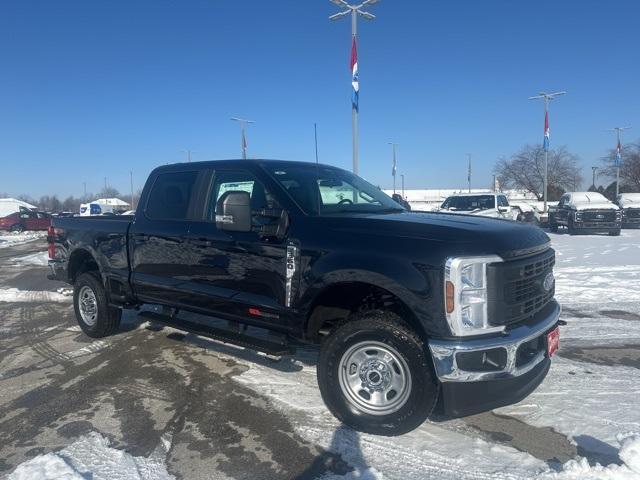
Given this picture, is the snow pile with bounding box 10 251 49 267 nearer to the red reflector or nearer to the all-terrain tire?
the all-terrain tire

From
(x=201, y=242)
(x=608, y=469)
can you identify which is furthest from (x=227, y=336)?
(x=608, y=469)

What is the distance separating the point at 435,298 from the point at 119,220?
398 centimetres

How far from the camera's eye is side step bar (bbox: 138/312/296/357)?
4012mm

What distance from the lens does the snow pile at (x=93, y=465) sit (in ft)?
9.77

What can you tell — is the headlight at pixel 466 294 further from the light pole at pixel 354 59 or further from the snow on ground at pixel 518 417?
the light pole at pixel 354 59

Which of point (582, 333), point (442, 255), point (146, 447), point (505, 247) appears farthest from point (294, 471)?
point (582, 333)

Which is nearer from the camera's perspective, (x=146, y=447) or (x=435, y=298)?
(x=435, y=298)

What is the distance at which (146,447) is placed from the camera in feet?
11.1

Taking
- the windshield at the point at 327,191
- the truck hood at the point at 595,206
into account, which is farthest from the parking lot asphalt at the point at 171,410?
the truck hood at the point at 595,206

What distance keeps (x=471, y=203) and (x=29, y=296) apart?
1522 cm

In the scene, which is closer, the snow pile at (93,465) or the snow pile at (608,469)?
the snow pile at (608,469)

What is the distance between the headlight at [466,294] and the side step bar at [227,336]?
1.49m

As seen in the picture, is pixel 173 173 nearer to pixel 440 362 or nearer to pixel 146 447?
pixel 146 447

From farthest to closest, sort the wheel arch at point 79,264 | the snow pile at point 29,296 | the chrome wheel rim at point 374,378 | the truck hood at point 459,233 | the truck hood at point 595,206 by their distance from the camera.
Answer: the truck hood at point 595,206 < the snow pile at point 29,296 < the wheel arch at point 79,264 < the chrome wheel rim at point 374,378 < the truck hood at point 459,233
